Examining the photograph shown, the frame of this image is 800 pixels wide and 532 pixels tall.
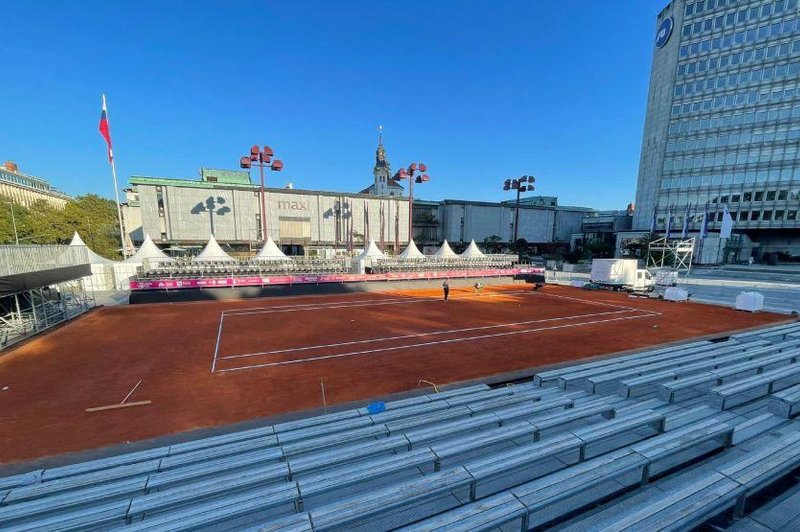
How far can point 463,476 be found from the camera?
10.1 feet

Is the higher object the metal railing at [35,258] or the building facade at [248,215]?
the building facade at [248,215]

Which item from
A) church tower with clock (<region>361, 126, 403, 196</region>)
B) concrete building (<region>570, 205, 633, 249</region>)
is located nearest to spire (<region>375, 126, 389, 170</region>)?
church tower with clock (<region>361, 126, 403, 196</region>)

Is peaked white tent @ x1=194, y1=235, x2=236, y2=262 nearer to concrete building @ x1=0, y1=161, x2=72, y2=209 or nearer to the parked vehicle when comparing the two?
the parked vehicle

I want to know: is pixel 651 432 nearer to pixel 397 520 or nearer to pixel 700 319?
pixel 397 520

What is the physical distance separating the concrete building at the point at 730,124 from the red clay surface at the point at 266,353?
155 feet

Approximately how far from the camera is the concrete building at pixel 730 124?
180ft

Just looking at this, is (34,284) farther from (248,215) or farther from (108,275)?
(248,215)

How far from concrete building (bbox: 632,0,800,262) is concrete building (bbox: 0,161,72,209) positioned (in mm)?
146864

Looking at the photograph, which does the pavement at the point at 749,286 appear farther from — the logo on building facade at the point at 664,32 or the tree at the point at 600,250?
the logo on building facade at the point at 664,32

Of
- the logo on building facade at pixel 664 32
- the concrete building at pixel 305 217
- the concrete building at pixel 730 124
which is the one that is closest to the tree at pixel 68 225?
Answer: the concrete building at pixel 305 217

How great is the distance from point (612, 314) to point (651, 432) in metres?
19.2

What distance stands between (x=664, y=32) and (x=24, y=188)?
17065cm

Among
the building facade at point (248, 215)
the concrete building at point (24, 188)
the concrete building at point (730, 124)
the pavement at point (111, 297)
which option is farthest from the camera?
the concrete building at point (24, 188)

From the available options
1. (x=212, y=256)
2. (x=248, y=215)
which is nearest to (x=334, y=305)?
(x=212, y=256)
